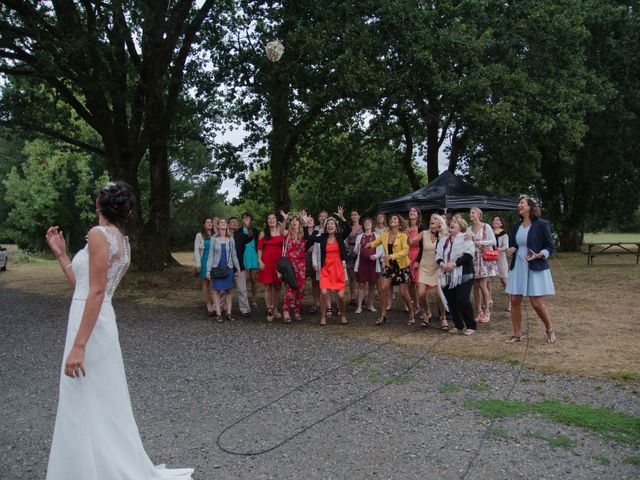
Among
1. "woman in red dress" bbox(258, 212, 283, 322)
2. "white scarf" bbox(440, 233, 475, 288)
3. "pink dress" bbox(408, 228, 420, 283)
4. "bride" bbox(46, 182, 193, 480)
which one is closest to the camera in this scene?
"bride" bbox(46, 182, 193, 480)

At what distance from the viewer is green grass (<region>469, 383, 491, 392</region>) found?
18.6ft

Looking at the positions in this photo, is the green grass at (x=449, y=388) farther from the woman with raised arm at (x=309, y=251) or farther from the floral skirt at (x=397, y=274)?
the woman with raised arm at (x=309, y=251)

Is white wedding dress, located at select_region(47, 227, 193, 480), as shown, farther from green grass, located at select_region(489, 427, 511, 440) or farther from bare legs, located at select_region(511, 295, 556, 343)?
bare legs, located at select_region(511, 295, 556, 343)

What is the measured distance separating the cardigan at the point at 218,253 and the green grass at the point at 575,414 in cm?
582

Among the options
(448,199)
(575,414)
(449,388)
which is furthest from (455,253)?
(575,414)

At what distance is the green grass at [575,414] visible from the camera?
4438 mm

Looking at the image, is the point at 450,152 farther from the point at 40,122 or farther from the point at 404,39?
the point at 40,122

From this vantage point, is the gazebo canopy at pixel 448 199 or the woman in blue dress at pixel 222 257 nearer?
the woman in blue dress at pixel 222 257

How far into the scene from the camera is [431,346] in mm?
7824

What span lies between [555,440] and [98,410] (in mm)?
3375

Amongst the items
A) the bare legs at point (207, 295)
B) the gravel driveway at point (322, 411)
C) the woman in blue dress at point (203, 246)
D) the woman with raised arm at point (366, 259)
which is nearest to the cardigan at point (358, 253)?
the woman with raised arm at point (366, 259)

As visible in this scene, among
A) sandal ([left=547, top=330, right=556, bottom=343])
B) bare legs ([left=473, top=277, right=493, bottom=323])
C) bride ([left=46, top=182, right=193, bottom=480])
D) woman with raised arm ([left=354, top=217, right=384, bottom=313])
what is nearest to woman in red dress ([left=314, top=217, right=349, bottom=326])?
woman with raised arm ([left=354, top=217, right=384, bottom=313])

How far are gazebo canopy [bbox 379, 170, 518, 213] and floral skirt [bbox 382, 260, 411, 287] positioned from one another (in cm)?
312

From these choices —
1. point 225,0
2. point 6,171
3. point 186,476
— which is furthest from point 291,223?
point 6,171
